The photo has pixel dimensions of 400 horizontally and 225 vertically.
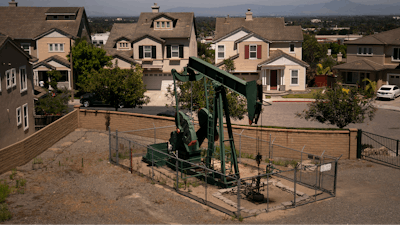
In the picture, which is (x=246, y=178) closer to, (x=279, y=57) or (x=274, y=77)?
(x=279, y=57)

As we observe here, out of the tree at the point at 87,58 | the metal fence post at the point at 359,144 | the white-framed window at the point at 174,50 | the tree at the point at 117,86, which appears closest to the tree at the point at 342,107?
the metal fence post at the point at 359,144

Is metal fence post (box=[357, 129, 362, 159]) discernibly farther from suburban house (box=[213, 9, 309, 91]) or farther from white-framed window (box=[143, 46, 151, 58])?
white-framed window (box=[143, 46, 151, 58])

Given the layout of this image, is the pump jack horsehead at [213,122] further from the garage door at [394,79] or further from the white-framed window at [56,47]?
the white-framed window at [56,47]

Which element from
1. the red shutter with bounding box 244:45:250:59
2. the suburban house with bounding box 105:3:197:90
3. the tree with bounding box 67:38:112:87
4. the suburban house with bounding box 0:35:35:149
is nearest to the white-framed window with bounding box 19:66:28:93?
the suburban house with bounding box 0:35:35:149

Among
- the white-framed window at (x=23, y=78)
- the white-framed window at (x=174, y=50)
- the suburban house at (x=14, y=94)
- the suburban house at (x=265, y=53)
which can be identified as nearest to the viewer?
the suburban house at (x=14, y=94)

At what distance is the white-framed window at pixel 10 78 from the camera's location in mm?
29772

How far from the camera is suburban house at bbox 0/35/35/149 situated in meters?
28.9

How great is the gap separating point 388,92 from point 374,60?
759 cm

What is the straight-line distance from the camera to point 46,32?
5444 cm

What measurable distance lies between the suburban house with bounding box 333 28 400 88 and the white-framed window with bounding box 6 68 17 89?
35965mm

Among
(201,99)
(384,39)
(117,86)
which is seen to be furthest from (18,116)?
(384,39)

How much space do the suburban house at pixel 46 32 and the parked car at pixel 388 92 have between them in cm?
3402

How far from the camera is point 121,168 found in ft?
81.7

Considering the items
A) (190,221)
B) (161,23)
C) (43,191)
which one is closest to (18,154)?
(43,191)
